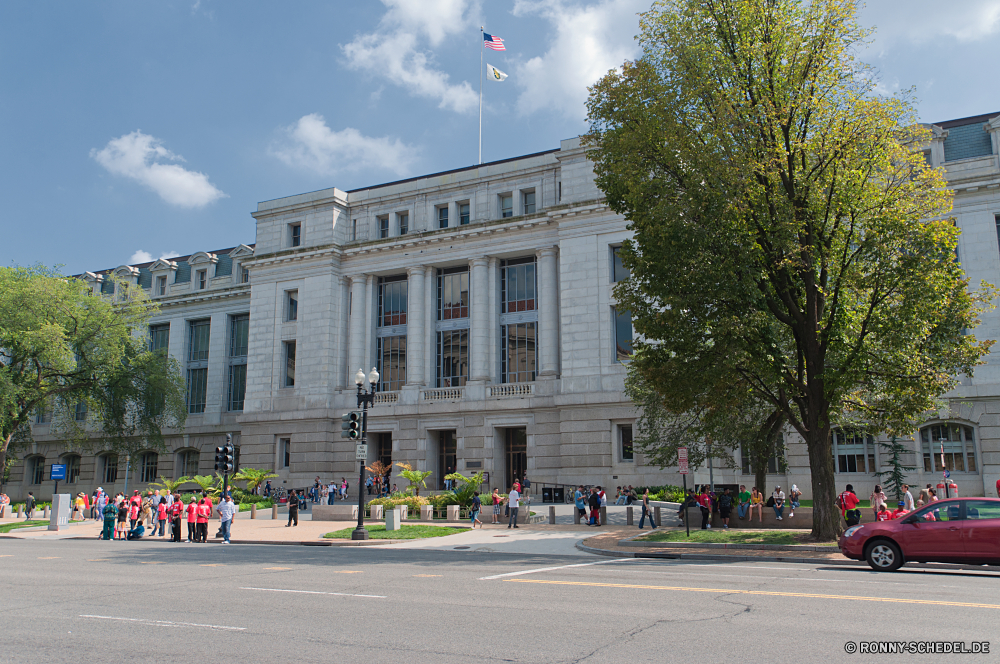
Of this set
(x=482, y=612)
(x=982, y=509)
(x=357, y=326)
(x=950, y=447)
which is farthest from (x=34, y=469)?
(x=982, y=509)

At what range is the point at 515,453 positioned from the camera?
4472 cm

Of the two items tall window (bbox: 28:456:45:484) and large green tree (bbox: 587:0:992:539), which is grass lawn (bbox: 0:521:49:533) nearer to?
Result: tall window (bbox: 28:456:45:484)

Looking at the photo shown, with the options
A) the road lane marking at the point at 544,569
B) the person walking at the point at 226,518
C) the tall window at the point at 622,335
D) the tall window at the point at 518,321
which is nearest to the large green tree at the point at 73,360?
the person walking at the point at 226,518

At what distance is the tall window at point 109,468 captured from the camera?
59.8m

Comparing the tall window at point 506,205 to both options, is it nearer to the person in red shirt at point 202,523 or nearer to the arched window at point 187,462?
the person in red shirt at point 202,523

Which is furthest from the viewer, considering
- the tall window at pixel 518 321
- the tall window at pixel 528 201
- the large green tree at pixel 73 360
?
the tall window at pixel 528 201

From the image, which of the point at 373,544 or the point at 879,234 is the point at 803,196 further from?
the point at 373,544

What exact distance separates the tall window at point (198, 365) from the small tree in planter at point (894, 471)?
49461 mm

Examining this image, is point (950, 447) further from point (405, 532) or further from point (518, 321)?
point (405, 532)

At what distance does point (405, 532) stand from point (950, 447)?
91.0ft

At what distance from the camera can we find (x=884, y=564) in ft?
47.1

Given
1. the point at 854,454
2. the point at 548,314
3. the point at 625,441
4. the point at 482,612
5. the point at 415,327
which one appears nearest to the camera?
the point at 482,612

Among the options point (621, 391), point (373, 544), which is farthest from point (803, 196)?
point (621, 391)

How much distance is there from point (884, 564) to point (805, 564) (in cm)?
218
